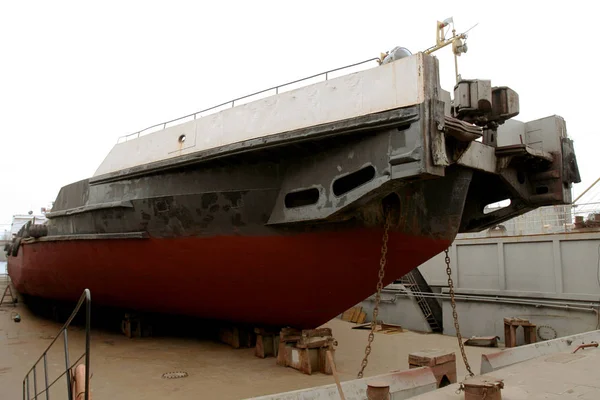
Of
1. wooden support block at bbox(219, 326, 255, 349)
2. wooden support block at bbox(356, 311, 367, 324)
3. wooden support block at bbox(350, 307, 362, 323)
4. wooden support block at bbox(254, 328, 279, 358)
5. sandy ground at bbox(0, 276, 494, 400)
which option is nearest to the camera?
sandy ground at bbox(0, 276, 494, 400)

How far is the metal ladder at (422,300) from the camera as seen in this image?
9312 mm

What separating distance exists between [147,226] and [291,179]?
2319 mm

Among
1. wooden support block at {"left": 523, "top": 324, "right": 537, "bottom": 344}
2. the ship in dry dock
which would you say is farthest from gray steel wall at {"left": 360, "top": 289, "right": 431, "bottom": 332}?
the ship in dry dock

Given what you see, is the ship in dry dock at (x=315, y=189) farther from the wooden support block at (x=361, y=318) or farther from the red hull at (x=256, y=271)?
the wooden support block at (x=361, y=318)

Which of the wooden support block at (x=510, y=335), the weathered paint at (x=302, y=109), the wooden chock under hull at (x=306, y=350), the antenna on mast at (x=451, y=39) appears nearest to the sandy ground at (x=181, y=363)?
the wooden chock under hull at (x=306, y=350)

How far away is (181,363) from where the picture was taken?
5719 millimetres

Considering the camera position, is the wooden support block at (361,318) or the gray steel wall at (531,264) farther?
the wooden support block at (361,318)

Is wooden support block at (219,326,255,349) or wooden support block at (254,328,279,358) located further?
wooden support block at (219,326,255,349)

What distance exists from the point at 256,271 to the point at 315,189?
140 cm

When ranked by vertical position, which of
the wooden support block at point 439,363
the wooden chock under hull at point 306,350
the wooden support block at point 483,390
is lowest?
the wooden chock under hull at point 306,350

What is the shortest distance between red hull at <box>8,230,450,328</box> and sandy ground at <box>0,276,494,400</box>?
0.61 meters

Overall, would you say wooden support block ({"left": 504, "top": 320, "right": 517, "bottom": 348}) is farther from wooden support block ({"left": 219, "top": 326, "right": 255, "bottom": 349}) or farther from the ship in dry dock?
wooden support block ({"left": 219, "top": 326, "right": 255, "bottom": 349})

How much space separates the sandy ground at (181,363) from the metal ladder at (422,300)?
Result: 2.17 ft

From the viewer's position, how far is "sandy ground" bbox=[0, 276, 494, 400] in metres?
4.62
